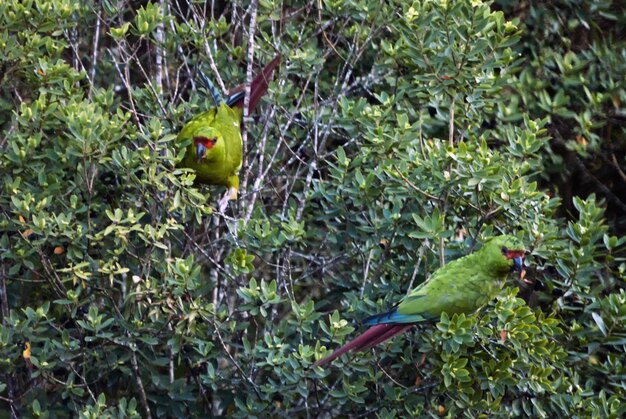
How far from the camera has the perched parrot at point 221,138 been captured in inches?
183

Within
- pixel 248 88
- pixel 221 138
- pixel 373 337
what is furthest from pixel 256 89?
pixel 373 337

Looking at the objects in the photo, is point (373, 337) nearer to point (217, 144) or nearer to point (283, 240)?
point (283, 240)

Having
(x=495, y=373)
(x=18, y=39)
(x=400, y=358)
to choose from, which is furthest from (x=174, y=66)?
(x=495, y=373)

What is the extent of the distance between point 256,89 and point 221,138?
37 centimetres

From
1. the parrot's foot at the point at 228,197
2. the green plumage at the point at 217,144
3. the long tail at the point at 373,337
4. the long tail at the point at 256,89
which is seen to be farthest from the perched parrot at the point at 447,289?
the long tail at the point at 256,89

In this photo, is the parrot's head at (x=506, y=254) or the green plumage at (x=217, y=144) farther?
the green plumage at (x=217, y=144)

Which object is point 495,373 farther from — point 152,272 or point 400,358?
point 152,272

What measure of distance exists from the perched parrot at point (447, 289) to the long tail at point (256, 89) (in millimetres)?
1325

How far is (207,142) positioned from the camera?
15.1ft

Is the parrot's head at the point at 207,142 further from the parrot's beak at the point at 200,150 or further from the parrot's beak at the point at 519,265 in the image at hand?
the parrot's beak at the point at 519,265

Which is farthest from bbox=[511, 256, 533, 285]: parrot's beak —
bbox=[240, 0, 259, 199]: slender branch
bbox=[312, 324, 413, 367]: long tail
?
bbox=[240, 0, 259, 199]: slender branch

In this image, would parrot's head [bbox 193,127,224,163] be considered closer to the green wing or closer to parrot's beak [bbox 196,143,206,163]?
parrot's beak [bbox 196,143,206,163]

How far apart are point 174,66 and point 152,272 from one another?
4.65ft

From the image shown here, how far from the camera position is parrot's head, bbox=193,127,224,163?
461 centimetres
